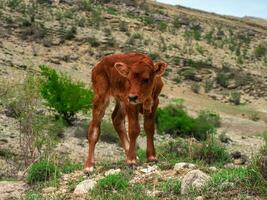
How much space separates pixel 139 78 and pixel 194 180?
1968 millimetres

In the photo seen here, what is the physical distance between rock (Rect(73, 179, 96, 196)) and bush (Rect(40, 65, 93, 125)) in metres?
13.7

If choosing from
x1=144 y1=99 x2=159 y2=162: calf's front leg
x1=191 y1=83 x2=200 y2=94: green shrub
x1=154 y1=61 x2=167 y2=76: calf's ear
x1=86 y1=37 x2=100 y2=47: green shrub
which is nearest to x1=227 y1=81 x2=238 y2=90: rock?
x1=191 y1=83 x2=200 y2=94: green shrub

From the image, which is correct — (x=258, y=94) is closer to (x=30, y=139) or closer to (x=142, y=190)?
(x=30, y=139)

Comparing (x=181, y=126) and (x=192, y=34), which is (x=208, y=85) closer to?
(x=192, y=34)

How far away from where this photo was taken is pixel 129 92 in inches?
424

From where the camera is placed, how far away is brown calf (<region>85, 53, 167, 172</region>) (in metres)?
10.8

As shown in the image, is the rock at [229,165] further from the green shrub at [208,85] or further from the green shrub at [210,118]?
the green shrub at [208,85]

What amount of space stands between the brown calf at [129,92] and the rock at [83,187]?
976 millimetres

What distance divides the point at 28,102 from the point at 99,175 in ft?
17.5

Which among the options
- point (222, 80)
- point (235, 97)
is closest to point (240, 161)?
point (235, 97)

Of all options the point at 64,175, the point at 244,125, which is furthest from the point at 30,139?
the point at 244,125

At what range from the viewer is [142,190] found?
984 cm

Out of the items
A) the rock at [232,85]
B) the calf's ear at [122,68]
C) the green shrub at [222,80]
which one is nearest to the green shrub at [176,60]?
the green shrub at [222,80]

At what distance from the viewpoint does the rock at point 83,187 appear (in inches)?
406
